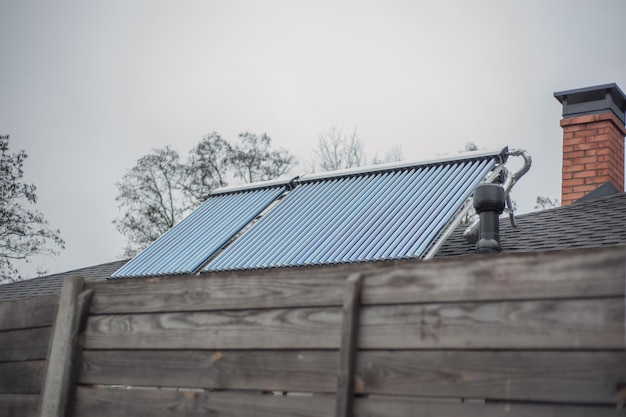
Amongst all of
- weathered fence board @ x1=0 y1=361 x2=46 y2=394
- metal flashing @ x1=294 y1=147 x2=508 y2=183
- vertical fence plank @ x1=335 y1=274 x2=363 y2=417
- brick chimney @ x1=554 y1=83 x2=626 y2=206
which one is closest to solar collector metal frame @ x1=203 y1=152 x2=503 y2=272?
metal flashing @ x1=294 y1=147 x2=508 y2=183

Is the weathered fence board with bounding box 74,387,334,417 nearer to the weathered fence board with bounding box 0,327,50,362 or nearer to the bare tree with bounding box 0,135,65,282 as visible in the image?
the weathered fence board with bounding box 0,327,50,362

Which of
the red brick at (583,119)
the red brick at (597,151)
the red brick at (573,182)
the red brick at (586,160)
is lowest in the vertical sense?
the red brick at (573,182)

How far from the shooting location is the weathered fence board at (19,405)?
14.6 feet

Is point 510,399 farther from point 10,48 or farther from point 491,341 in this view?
point 10,48

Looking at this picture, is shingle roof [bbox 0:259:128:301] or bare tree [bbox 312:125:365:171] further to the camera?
bare tree [bbox 312:125:365:171]

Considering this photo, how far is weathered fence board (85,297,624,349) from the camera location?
2.71m

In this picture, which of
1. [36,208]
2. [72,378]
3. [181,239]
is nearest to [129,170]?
[36,208]

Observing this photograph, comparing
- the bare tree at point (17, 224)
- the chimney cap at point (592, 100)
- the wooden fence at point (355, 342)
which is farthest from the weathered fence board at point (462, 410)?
the bare tree at point (17, 224)

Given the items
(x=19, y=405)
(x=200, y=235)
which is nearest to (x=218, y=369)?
(x=19, y=405)

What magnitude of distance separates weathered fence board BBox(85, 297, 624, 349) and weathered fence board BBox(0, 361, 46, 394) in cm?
56

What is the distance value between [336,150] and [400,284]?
33189 millimetres

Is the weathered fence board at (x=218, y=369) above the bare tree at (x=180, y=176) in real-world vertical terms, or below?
below

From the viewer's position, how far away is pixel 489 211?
7488 mm

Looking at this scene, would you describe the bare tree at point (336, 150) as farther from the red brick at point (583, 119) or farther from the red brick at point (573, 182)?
the red brick at point (573, 182)
